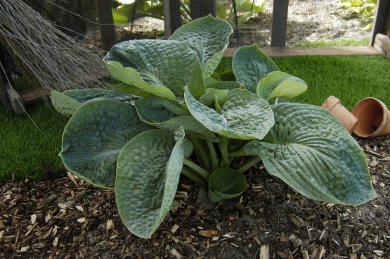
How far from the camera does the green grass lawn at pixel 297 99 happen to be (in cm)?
155

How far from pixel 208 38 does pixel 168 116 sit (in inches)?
10.4

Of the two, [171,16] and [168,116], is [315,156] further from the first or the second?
[171,16]

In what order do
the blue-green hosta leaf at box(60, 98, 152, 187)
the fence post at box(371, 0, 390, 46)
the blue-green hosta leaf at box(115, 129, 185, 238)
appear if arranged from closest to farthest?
the blue-green hosta leaf at box(115, 129, 185, 238) → the blue-green hosta leaf at box(60, 98, 152, 187) → the fence post at box(371, 0, 390, 46)

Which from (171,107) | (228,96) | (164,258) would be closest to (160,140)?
(171,107)

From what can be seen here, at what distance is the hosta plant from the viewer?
871 mm

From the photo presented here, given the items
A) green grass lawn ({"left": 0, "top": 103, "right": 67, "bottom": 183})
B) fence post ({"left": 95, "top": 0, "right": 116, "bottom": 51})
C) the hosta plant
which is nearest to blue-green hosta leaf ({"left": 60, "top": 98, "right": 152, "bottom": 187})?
the hosta plant

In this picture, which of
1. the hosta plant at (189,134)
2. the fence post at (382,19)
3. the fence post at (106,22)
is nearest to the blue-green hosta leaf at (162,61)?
the hosta plant at (189,134)

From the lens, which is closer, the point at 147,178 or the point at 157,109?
the point at 147,178

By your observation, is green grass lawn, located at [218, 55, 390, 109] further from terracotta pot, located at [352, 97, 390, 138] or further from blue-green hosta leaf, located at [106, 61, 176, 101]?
blue-green hosta leaf, located at [106, 61, 176, 101]

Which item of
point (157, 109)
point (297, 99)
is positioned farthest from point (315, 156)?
point (297, 99)

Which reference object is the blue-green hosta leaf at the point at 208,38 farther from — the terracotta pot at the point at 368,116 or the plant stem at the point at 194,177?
the terracotta pot at the point at 368,116

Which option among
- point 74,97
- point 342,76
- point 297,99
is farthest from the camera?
point 342,76

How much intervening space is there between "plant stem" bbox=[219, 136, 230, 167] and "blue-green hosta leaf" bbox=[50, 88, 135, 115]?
0.87 feet

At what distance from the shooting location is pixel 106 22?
2.12 meters
